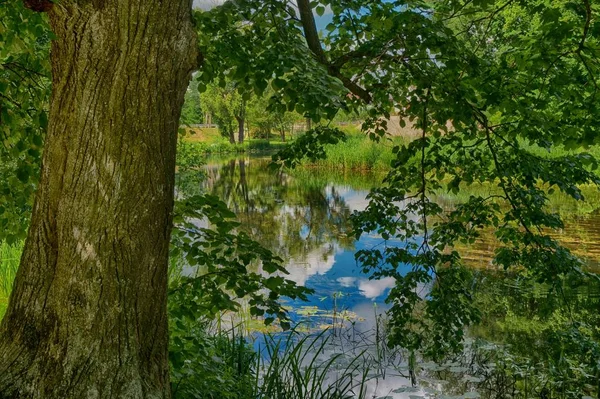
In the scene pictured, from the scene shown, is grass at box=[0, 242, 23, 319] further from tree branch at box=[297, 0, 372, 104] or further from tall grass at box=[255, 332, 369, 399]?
tree branch at box=[297, 0, 372, 104]

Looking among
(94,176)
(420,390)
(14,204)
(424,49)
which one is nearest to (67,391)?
(94,176)

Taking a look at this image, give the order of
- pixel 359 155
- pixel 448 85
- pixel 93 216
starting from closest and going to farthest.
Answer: pixel 93 216, pixel 448 85, pixel 359 155

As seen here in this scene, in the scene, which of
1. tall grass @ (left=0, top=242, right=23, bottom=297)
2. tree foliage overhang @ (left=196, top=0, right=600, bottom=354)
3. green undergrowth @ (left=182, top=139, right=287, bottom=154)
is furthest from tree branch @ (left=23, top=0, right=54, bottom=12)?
green undergrowth @ (left=182, top=139, right=287, bottom=154)

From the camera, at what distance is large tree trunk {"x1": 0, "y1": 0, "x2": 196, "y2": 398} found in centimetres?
159

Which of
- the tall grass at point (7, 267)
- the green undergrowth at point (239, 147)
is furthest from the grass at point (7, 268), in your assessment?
the green undergrowth at point (239, 147)

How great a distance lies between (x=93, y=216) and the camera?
1.61 m

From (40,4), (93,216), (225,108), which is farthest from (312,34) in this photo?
(225,108)

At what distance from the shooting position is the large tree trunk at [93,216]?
1590mm

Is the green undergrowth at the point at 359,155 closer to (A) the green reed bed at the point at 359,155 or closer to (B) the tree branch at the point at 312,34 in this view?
(A) the green reed bed at the point at 359,155

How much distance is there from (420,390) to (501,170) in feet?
7.23

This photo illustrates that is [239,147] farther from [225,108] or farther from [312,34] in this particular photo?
[312,34]

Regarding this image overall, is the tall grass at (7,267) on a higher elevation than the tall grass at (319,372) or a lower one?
higher

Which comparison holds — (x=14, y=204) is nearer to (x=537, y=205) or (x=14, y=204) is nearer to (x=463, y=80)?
(x=463, y=80)

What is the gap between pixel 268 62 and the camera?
8.46 feet
